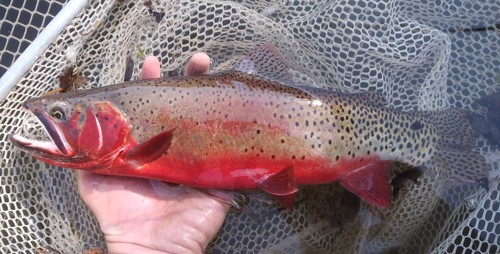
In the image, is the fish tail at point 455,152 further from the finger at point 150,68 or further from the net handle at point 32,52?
the net handle at point 32,52

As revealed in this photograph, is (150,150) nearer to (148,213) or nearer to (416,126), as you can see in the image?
(148,213)

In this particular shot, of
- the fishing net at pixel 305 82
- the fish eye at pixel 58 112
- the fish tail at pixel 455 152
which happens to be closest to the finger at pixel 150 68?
the fishing net at pixel 305 82

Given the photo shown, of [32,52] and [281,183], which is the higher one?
[32,52]

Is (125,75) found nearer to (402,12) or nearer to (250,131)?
(250,131)

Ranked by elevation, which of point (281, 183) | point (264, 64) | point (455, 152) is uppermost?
point (264, 64)

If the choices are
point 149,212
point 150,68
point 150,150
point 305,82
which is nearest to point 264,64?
point 305,82

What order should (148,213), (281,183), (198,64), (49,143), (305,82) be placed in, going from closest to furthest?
(49,143) < (281,183) < (148,213) < (198,64) < (305,82)

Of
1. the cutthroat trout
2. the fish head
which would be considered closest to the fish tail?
the cutthroat trout

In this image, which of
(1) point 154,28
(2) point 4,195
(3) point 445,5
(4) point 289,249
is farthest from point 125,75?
(3) point 445,5
